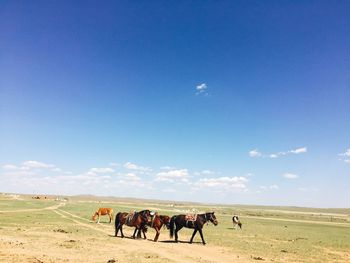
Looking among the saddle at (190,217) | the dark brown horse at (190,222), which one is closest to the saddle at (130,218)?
the dark brown horse at (190,222)

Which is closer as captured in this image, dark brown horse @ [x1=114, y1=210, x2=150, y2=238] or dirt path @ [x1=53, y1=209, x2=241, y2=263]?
dirt path @ [x1=53, y1=209, x2=241, y2=263]

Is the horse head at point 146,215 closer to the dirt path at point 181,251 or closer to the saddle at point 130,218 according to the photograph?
the saddle at point 130,218

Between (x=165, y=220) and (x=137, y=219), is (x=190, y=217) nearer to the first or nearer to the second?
(x=165, y=220)

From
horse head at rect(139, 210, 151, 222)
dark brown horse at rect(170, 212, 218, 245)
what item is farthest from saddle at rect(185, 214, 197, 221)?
horse head at rect(139, 210, 151, 222)

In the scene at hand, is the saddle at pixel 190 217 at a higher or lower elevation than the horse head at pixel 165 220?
higher

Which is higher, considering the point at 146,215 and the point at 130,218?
the point at 146,215

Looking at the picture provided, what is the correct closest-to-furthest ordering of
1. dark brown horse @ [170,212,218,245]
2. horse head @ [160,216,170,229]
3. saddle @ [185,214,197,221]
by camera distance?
dark brown horse @ [170,212,218,245], saddle @ [185,214,197,221], horse head @ [160,216,170,229]

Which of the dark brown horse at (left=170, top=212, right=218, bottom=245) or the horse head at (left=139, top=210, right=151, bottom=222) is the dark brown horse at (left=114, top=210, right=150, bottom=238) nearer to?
the horse head at (left=139, top=210, right=151, bottom=222)

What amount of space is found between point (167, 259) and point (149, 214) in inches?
368

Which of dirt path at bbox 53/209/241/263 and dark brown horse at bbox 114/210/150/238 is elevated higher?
dark brown horse at bbox 114/210/150/238

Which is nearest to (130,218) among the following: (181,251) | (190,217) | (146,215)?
(146,215)

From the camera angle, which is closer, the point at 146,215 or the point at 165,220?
the point at 146,215

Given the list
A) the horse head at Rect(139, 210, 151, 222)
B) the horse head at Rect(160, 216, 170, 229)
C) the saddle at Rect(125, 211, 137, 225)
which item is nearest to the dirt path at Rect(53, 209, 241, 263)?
the horse head at Rect(139, 210, 151, 222)

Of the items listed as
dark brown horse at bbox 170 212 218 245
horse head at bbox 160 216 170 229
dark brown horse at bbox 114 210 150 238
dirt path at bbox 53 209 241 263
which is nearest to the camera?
dirt path at bbox 53 209 241 263
